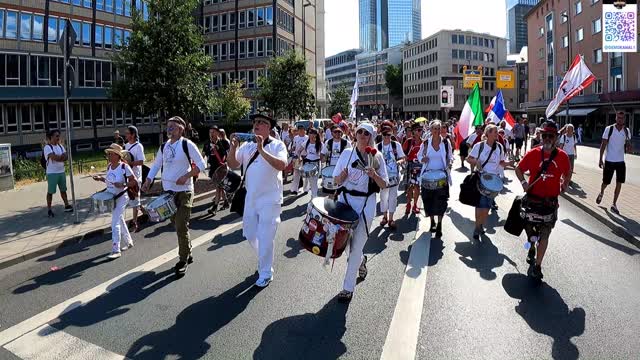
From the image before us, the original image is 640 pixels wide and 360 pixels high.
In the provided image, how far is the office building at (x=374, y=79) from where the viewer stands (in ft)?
463

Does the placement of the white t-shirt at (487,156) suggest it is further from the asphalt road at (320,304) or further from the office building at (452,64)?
the office building at (452,64)

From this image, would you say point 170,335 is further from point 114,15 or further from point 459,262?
point 114,15

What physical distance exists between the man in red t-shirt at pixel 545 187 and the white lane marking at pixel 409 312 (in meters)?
1.44

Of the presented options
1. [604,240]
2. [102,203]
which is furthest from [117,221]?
[604,240]

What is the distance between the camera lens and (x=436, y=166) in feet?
28.1

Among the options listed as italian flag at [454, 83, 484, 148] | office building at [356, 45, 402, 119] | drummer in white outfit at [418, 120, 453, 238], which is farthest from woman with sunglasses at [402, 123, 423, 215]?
office building at [356, 45, 402, 119]

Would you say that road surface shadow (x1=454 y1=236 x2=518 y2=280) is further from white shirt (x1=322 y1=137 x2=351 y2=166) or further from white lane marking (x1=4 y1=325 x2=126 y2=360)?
white lane marking (x1=4 y1=325 x2=126 y2=360)

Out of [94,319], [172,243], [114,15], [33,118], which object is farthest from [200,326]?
[114,15]

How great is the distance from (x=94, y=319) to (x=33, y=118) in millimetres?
37826

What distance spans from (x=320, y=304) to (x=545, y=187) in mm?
3123

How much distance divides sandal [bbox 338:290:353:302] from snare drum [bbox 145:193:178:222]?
2425mm

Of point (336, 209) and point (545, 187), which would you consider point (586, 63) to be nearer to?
point (545, 187)

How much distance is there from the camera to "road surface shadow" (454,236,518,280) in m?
6.44

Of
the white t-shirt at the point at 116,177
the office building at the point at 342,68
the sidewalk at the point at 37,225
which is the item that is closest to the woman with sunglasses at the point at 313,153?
the sidewalk at the point at 37,225
